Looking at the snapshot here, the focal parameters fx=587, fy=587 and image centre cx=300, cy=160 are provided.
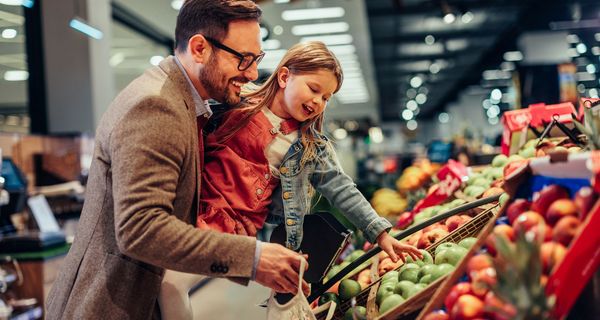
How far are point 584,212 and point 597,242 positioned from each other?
0.07 m

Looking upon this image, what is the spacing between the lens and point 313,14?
511 inches

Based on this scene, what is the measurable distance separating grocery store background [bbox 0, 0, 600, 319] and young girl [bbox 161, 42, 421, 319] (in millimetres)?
482

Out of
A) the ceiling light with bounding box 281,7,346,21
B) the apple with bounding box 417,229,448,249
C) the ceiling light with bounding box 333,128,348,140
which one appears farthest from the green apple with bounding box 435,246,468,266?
the ceiling light with bounding box 333,128,348,140

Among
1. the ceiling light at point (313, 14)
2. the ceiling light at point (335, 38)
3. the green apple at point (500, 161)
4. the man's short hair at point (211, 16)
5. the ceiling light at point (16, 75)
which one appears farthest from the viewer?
the ceiling light at point (335, 38)

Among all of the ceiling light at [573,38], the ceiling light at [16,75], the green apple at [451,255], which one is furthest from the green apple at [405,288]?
the ceiling light at [573,38]

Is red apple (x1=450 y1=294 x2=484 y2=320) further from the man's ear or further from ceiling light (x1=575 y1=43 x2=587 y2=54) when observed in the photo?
ceiling light (x1=575 y1=43 x2=587 y2=54)

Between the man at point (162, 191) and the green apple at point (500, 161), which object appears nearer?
the man at point (162, 191)

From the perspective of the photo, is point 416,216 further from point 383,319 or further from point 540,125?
point 383,319

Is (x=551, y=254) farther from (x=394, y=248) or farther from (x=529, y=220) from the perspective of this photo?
(x=394, y=248)

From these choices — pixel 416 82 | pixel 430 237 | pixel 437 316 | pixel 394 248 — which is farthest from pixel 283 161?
pixel 416 82

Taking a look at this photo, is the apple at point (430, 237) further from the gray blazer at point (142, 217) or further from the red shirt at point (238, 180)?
the gray blazer at point (142, 217)

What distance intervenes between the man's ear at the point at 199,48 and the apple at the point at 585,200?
1076 mm

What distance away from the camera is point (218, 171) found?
6.52ft

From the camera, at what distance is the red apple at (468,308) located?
1304mm
